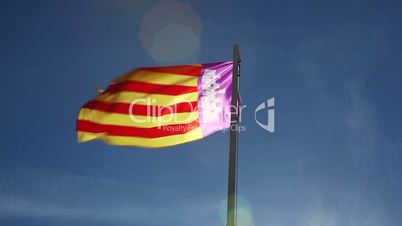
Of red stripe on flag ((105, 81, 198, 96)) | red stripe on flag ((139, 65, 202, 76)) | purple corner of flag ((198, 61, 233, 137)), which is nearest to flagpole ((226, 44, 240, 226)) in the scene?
purple corner of flag ((198, 61, 233, 137))

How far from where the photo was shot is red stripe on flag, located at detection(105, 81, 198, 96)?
16.8m

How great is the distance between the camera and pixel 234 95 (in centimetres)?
1398

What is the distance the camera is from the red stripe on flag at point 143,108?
16.6 metres

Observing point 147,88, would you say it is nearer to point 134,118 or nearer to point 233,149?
point 134,118

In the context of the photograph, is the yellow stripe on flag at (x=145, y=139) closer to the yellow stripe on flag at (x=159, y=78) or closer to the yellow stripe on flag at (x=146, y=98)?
the yellow stripe on flag at (x=146, y=98)

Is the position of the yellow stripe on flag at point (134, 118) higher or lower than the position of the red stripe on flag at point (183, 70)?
lower

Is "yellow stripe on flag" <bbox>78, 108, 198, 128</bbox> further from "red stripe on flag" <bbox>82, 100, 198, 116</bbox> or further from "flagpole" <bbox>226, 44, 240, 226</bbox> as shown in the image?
"flagpole" <bbox>226, 44, 240, 226</bbox>

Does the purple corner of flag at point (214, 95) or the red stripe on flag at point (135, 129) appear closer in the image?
the purple corner of flag at point (214, 95)

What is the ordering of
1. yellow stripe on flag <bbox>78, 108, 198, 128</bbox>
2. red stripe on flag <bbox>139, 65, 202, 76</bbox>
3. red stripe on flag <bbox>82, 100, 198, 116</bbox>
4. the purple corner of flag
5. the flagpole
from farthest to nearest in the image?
red stripe on flag <bbox>139, 65, 202, 76</bbox>
red stripe on flag <bbox>82, 100, 198, 116</bbox>
yellow stripe on flag <bbox>78, 108, 198, 128</bbox>
the purple corner of flag
the flagpole

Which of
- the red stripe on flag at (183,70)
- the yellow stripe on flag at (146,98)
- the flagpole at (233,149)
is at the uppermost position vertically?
the red stripe on flag at (183,70)

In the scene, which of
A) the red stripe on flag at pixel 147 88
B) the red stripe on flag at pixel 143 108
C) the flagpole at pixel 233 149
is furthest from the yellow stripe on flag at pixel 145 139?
the flagpole at pixel 233 149

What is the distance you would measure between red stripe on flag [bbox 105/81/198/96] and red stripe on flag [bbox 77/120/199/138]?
121cm

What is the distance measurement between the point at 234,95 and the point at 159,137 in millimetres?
3345

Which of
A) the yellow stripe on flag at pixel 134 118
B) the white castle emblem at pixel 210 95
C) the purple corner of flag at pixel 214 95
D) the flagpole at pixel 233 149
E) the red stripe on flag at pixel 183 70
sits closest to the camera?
the flagpole at pixel 233 149
